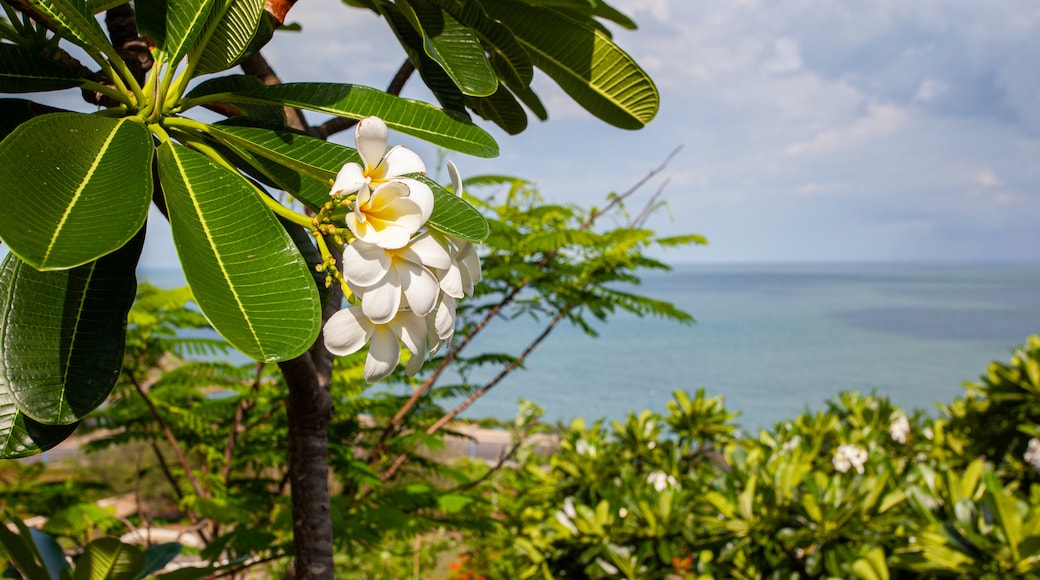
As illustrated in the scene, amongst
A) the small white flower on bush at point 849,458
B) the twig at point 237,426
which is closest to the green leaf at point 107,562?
the twig at point 237,426

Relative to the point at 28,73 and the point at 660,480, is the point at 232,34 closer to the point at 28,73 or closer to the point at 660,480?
the point at 28,73

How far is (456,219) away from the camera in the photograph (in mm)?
548

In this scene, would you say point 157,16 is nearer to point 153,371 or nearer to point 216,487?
point 216,487

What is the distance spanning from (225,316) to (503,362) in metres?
2.17

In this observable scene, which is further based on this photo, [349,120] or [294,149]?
[349,120]

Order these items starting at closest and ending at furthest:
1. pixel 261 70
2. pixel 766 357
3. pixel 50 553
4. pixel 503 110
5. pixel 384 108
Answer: pixel 384 108 < pixel 503 110 < pixel 261 70 < pixel 50 553 < pixel 766 357

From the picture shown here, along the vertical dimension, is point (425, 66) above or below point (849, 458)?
above

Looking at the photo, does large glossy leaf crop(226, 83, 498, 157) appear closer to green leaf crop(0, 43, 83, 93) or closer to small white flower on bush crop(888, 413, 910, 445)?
green leaf crop(0, 43, 83, 93)

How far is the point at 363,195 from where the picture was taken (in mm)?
492

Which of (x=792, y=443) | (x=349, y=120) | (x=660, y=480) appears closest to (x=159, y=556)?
(x=349, y=120)

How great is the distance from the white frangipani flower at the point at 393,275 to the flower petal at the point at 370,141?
0.25 ft

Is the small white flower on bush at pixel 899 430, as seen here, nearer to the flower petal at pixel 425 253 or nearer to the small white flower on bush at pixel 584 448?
the small white flower on bush at pixel 584 448

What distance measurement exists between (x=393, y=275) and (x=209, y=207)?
136 millimetres

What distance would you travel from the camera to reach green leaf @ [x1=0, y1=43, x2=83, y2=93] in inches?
22.0
